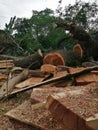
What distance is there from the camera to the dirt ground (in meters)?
3.31

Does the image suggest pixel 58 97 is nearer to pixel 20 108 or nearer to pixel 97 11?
pixel 20 108

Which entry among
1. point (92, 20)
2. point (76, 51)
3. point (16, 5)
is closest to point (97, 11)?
point (92, 20)

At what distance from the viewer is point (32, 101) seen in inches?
140

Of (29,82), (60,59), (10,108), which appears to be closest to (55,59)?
(60,59)

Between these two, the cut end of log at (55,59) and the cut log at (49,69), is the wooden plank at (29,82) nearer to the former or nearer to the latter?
the cut log at (49,69)

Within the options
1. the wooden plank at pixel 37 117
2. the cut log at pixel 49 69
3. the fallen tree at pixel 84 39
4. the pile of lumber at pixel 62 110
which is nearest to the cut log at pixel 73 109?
the pile of lumber at pixel 62 110

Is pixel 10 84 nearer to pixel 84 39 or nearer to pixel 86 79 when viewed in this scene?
pixel 86 79

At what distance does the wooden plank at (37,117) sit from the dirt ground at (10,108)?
0.39 feet

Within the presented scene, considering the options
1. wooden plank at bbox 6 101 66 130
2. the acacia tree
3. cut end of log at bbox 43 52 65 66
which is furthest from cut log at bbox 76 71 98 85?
the acacia tree

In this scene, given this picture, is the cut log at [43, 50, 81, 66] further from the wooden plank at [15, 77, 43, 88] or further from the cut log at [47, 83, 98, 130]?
the cut log at [47, 83, 98, 130]

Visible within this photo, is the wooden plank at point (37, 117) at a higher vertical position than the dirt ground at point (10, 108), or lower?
higher

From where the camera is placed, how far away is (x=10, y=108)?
4.39 meters

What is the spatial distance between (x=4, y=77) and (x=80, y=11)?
19.5 ft

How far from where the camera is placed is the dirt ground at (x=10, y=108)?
10.9 ft
